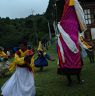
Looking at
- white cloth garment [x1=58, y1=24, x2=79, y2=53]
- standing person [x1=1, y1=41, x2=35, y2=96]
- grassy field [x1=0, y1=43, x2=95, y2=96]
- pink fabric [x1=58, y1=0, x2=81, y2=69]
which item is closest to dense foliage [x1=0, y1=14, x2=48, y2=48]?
grassy field [x1=0, y1=43, x2=95, y2=96]

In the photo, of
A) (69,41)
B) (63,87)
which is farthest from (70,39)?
(63,87)

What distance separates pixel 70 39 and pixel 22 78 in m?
2.49

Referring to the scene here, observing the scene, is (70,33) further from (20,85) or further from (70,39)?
(20,85)

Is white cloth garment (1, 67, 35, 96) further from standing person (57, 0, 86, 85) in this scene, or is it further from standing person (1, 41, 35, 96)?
standing person (57, 0, 86, 85)

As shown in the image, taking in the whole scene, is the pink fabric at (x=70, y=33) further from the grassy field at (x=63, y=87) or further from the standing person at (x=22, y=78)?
the standing person at (x=22, y=78)

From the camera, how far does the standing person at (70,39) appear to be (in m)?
13.1

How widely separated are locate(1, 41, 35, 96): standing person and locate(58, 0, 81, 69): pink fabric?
6.58ft

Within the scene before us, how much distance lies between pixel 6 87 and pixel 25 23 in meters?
94.3

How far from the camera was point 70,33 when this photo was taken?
1325 centimetres

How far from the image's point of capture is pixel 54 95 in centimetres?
1215

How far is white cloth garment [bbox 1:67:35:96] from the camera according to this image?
11.0 m

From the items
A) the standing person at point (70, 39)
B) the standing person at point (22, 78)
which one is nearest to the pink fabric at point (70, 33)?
the standing person at point (70, 39)

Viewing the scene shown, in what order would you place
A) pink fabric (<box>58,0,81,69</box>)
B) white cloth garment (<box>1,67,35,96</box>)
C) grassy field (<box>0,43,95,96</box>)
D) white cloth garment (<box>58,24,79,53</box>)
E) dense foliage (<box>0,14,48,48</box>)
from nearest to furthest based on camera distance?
white cloth garment (<box>1,67,35,96</box>) < grassy field (<box>0,43,95,96</box>) < white cloth garment (<box>58,24,79,53</box>) < pink fabric (<box>58,0,81,69</box>) < dense foliage (<box>0,14,48,48</box>)

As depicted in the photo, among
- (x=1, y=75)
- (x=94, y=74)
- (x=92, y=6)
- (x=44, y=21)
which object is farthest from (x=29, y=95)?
(x=44, y=21)
